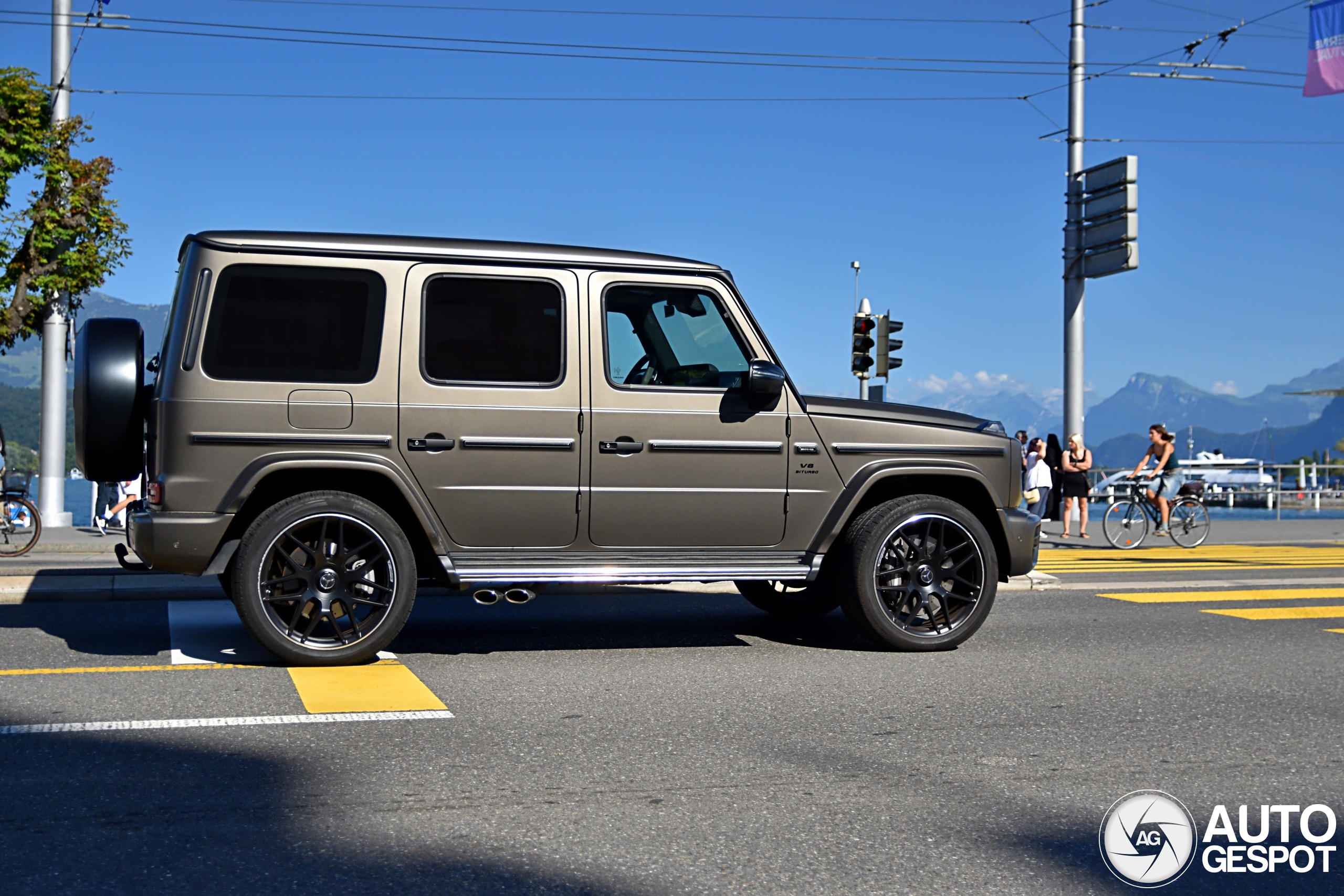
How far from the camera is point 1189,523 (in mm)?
17047

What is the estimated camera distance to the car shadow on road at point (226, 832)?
3.12m

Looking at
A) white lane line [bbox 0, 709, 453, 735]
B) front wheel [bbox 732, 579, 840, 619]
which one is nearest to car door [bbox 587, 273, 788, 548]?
front wheel [bbox 732, 579, 840, 619]

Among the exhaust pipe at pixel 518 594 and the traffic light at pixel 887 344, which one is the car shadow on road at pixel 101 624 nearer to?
the exhaust pipe at pixel 518 594

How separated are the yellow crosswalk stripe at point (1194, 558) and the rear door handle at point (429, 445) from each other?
26.1 ft

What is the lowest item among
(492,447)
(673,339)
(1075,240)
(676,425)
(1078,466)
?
(1078,466)

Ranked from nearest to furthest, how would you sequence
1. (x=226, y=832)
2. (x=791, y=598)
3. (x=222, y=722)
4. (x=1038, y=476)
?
(x=226, y=832)
(x=222, y=722)
(x=791, y=598)
(x=1038, y=476)

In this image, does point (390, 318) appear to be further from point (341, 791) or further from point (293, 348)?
point (341, 791)

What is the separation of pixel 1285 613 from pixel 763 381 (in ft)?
16.7

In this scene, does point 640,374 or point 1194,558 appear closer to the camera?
point 640,374

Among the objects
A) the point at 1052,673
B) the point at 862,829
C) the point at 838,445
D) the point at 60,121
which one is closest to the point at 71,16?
the point at 60,121

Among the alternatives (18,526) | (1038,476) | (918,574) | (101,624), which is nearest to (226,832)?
(918,574)

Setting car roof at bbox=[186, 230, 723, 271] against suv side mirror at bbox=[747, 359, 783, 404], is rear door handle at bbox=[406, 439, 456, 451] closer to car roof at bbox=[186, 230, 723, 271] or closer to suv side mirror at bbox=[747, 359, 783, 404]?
car roof at bbox=[186, 230, 723, 271]

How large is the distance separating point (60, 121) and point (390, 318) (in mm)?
14460

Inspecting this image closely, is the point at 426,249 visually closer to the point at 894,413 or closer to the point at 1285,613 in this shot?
the point at 894,413
